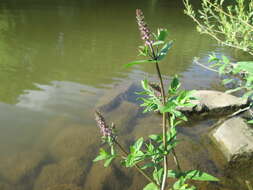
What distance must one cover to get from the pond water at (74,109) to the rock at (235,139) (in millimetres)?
209

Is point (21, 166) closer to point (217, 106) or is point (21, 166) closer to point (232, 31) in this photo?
point (232, 31)

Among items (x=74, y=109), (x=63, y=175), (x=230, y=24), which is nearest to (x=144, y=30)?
(x=230, y=24)

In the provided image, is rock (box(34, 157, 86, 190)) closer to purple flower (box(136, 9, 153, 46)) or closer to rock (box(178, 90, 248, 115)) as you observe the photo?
rock (box(178, 90, 248, 115))

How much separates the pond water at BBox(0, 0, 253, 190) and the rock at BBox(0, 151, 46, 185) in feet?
0.06

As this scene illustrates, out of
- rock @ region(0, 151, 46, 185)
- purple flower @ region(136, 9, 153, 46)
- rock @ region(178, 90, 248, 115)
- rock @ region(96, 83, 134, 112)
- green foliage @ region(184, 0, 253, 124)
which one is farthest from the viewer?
rock @ region(96, 83, 134, 112)

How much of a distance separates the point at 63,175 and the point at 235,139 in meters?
3.55

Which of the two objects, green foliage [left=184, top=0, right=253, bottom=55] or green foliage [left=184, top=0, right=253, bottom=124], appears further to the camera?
green foliage [left=184, top=0, right=253, bottom=55]

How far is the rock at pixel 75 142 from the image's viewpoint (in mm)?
4754

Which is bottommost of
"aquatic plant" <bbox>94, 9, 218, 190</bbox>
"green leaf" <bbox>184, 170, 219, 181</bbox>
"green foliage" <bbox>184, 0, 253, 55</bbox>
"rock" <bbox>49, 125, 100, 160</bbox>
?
"rock" <bbox>49, 125, 100, 160</bbox>

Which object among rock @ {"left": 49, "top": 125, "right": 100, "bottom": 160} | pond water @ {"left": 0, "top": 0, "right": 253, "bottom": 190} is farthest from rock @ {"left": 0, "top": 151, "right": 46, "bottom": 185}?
rock @ {"left": 49, "top": 125, "right": 100, "bottom": 160}

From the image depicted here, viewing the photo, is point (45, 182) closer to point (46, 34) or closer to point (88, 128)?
point (88, 128)

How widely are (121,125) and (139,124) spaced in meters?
0.48

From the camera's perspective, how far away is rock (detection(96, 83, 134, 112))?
6402 mm

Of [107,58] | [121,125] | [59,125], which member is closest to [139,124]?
[121,125]
